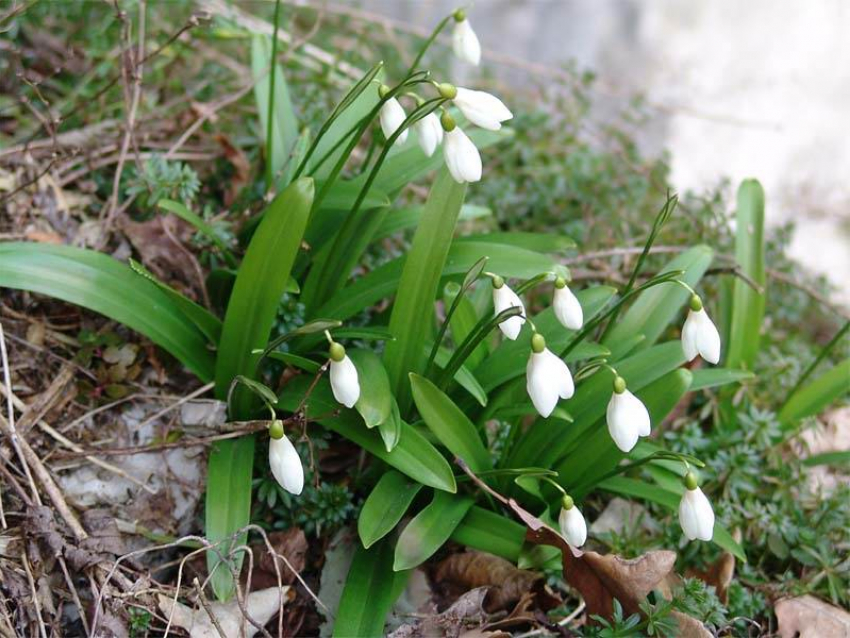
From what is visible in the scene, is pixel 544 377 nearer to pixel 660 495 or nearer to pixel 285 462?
pixel 285 462

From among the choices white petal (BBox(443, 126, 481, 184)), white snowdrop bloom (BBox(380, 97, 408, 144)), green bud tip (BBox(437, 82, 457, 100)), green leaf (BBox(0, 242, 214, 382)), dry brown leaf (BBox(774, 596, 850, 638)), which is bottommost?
dry brown leaf (BBox(774, 596, 850, 638))

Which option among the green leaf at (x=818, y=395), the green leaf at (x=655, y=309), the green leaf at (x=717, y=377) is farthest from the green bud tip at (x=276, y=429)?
the green leaf at (x=818, y=395)

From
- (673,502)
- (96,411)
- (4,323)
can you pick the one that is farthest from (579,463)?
(4,323)

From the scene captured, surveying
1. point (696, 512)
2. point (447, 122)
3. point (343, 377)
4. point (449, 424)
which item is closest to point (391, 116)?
point (447, 122)

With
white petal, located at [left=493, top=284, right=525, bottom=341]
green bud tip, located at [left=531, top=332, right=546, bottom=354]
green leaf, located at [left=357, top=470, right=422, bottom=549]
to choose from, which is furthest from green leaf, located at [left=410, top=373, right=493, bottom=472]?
green bud tip, located at [left=531, top=332, right=546, bottom=354]

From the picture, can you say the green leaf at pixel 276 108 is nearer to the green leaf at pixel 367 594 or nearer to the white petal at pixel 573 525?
the green leaf at pixel 367 594

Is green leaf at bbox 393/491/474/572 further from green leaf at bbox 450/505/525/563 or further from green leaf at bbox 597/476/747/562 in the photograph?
green leaf at bbox 597/476/747/562
